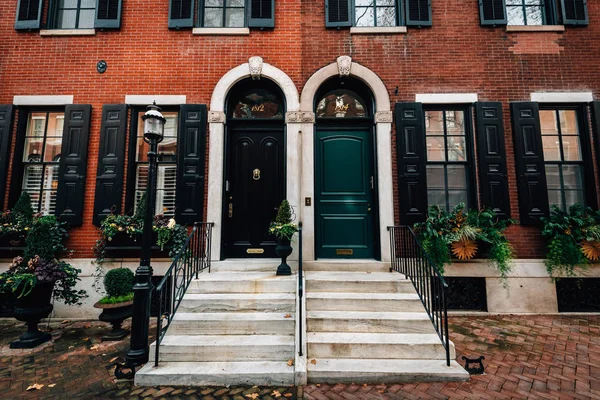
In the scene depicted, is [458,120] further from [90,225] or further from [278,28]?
[90,225]

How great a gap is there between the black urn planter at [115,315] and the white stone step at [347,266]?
2990 millimetres

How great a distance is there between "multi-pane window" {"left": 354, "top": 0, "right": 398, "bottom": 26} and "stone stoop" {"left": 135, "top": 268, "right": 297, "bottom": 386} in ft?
18.4

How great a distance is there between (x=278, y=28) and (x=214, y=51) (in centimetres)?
140

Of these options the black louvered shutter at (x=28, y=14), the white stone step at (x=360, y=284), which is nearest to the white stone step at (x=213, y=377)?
the white stone step at (x=360, y=284)

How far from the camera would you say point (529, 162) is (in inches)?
236

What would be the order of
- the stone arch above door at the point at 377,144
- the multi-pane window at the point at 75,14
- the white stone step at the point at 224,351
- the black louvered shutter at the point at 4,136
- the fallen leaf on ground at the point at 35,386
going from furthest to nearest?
the multi-pane window at the point at 75,14, the black louvered shutter at the point at 4,136, the stone arch above door at the point at 377,144, the white stone step at the point at 224,351, the fallen leaf on ground at the point at 35,386

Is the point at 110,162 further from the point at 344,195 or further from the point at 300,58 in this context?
the point at 344,195

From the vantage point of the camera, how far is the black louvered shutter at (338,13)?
Result: 637 centimetres

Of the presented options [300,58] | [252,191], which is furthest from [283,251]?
[300,58]

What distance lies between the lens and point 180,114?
20.1 feet

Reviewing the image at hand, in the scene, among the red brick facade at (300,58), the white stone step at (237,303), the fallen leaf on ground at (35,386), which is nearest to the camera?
the fallen leaf on ground at (35,386)

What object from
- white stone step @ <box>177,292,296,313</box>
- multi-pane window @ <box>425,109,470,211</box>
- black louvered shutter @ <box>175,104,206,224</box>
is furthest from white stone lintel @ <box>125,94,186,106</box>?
multi-pane window @ <box>425,109,470,211</box>

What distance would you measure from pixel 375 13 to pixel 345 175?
362 cm

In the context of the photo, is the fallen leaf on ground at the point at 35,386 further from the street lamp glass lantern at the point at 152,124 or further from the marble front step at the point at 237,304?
the street lamp glass lantern at the point at 152,124
